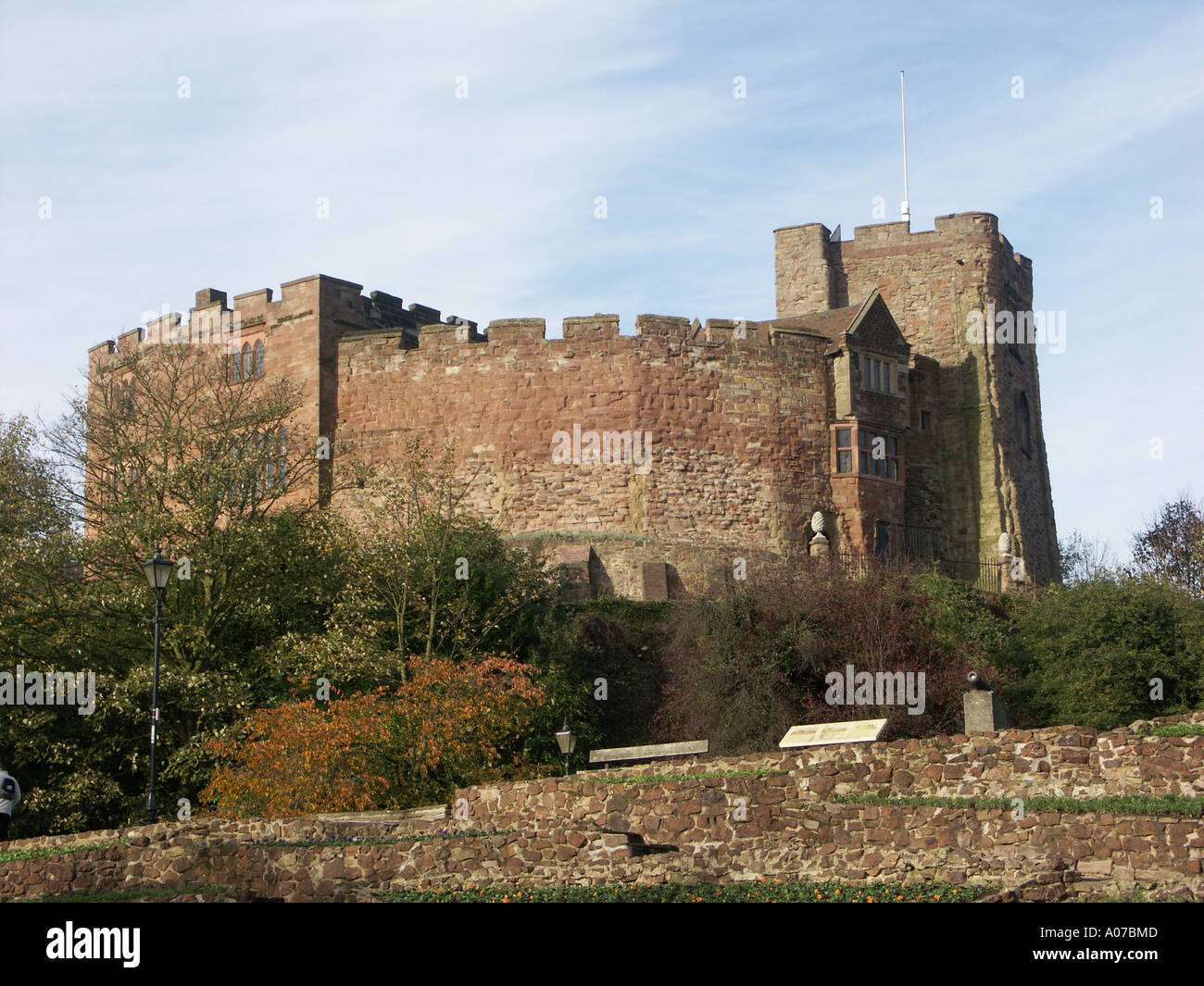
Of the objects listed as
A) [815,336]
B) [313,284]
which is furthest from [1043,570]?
[313,284]

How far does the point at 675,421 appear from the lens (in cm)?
4153

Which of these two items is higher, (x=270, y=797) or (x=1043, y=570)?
(x=1043, y=570)

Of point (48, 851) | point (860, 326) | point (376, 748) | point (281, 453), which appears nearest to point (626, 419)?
point (860, 326)

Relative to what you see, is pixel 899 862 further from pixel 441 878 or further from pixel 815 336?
pixel 815 336

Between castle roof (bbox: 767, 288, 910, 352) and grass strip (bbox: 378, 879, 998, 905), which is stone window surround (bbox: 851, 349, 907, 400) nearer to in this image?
castle roof (bbox: 767, 288, 910, 352)

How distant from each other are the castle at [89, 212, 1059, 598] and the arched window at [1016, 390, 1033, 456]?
4.46ft

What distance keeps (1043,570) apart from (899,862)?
104 ft

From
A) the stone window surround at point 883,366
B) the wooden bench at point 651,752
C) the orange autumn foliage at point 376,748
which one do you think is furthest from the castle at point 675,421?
the wooden bench at point 651,752

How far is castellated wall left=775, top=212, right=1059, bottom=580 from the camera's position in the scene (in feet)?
150

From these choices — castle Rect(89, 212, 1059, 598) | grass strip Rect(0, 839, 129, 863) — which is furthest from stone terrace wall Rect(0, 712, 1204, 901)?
castle Rect(89, 212, 1059, 598)

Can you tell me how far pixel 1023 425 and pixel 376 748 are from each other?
2823 cm

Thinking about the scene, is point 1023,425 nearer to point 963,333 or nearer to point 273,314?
point 963,333

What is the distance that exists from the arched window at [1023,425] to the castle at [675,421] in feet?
4.46
